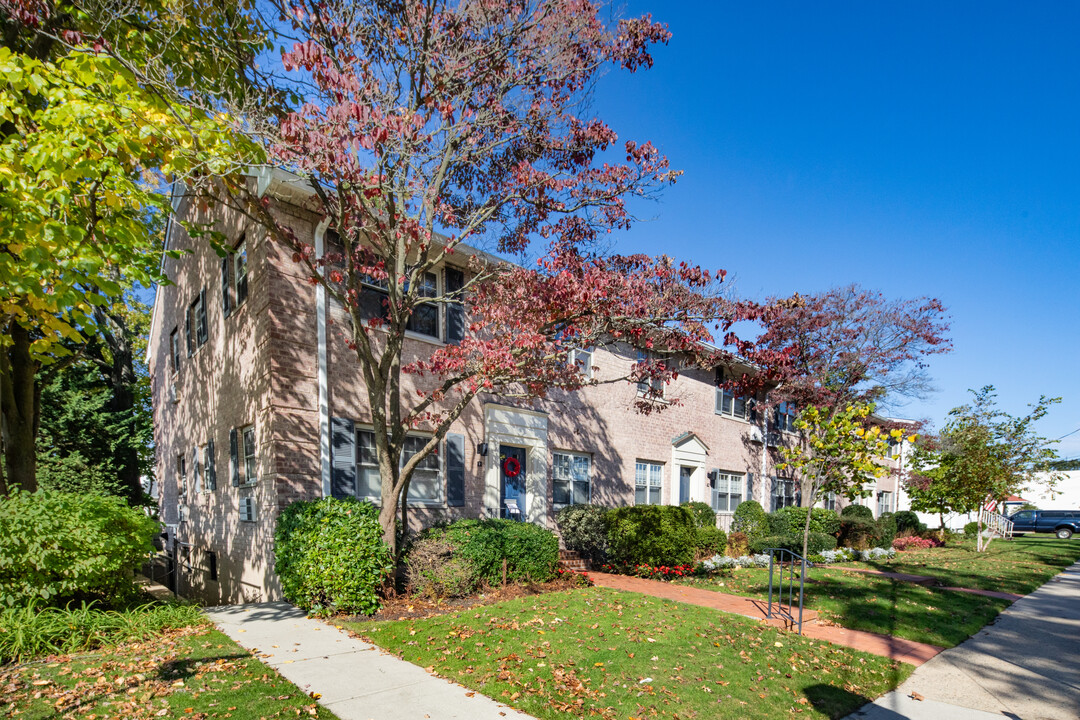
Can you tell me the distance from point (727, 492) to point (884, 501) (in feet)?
62.4

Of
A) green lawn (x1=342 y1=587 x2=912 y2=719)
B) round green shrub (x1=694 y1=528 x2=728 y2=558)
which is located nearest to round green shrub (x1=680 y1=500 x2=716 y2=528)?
round green shrub (x1=694 y1=528 x2=728 y2=558)

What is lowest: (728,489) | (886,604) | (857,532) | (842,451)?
(857,532)

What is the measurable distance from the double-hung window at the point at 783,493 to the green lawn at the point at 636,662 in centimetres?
1465

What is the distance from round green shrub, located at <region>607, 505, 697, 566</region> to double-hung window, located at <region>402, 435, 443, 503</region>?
3.93m

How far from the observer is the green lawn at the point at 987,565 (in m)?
13.0

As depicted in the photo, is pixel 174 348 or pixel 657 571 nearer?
pixel 657 571

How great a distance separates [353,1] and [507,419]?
7902mm

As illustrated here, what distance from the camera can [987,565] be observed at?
16453 mm

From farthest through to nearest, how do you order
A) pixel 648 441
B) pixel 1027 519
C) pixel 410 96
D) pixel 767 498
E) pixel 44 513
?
pixel 1027 519 < pixel 767 498 < pixel 648 441 < pixel 410 96 < pixel 44 513

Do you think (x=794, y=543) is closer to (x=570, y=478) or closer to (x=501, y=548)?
(x=570, y=478)

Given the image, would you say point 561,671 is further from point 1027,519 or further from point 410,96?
point 1027,519

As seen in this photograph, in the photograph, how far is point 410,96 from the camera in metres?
8.46

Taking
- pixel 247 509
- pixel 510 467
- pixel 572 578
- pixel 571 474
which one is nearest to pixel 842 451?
pixel 572 578

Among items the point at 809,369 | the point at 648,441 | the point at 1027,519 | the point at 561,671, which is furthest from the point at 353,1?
the point at 1027,519
